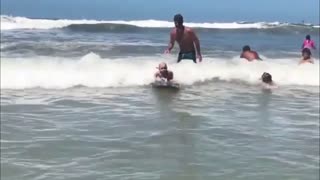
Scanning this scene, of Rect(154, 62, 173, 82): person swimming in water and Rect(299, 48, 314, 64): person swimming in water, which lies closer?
Rect(154, 62, 173, 82): person swimming in water

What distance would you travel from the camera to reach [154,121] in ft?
27.8

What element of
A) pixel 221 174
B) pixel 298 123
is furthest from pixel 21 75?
pixel 221 174

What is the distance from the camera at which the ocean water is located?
594 centimetres

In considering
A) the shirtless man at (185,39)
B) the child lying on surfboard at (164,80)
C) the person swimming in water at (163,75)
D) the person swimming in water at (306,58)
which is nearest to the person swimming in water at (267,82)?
the shirtless man at (185,39)

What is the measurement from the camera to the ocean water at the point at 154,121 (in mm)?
5941

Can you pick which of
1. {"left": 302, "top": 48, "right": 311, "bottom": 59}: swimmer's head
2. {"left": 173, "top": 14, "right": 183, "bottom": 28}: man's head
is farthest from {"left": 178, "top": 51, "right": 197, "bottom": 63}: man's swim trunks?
{"left": 302, "top": 48, "right": 311, "bottom": 59}: swimmer's head

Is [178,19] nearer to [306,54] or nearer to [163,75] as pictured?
[163,75]

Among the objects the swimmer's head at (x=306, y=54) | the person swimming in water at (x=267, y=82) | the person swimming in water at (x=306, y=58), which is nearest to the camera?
the person swimming in water at (x=267, y=82)

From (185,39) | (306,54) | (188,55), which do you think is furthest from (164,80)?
(306,54)

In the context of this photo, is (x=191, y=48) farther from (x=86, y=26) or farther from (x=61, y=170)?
(x=86, y=26)

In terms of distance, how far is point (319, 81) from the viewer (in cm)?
1421

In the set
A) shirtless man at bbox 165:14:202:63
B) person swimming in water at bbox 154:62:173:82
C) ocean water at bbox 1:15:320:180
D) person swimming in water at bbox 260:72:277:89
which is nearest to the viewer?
ocean water at bbox 1:15:320:180

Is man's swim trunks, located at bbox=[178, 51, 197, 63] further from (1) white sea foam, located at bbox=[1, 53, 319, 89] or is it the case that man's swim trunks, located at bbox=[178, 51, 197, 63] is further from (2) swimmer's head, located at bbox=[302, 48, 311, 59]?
(2) swimmer's head, located at bbox=[302, 48, 311, 59]

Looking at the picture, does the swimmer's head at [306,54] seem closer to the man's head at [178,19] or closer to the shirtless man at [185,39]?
the shirtless man at [185,39]
